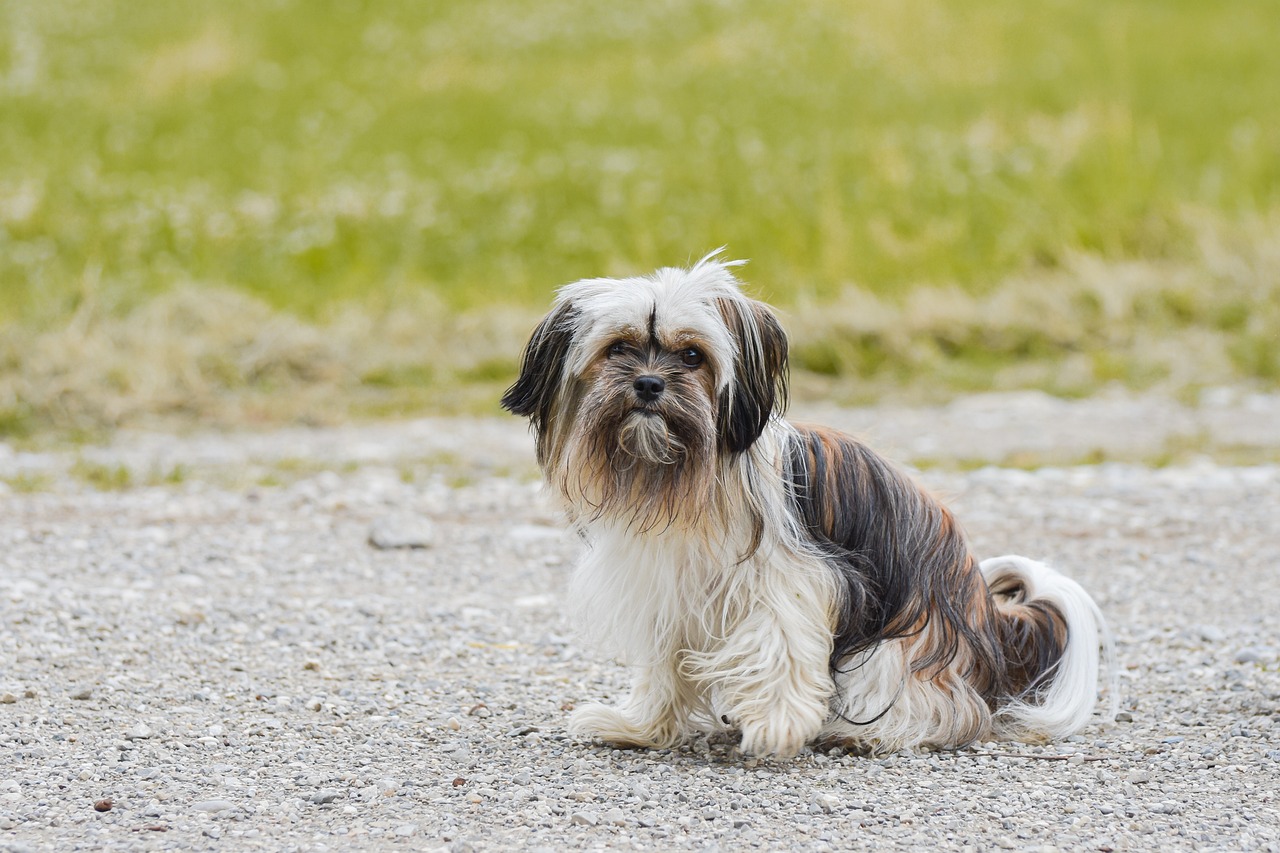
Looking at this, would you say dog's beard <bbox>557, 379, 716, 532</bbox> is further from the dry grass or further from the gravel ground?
the dry grass

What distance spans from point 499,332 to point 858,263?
4.07 meters

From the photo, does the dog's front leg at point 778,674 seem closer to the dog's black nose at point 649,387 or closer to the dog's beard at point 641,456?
the dog's beard at point 641,456

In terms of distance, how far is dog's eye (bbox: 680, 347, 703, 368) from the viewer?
4320 millimetres

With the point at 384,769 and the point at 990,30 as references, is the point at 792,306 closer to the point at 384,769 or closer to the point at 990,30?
the point at 384,769

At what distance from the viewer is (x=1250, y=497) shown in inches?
341

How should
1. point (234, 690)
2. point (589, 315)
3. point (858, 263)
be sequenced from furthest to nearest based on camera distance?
1. point (858, 263)
2. point (234, 690)
3. point (589, 315)

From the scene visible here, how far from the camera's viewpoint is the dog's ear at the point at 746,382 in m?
4.36

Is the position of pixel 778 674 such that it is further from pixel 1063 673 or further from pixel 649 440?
pixel 1063 673

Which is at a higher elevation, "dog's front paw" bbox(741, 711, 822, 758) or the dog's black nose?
the dog's black nose

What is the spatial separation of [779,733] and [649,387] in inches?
46.4

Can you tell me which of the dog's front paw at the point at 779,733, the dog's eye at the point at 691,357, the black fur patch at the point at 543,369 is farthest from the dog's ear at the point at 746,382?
the dog's front paw at the point at 779,733

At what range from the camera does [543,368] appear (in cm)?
455

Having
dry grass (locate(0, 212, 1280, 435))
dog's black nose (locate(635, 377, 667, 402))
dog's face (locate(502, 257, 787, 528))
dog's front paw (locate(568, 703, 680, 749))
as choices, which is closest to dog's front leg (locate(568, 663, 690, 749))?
dog's front paw (locate(568, 703, 680, 749))

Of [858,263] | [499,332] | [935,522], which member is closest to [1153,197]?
[858,263]
